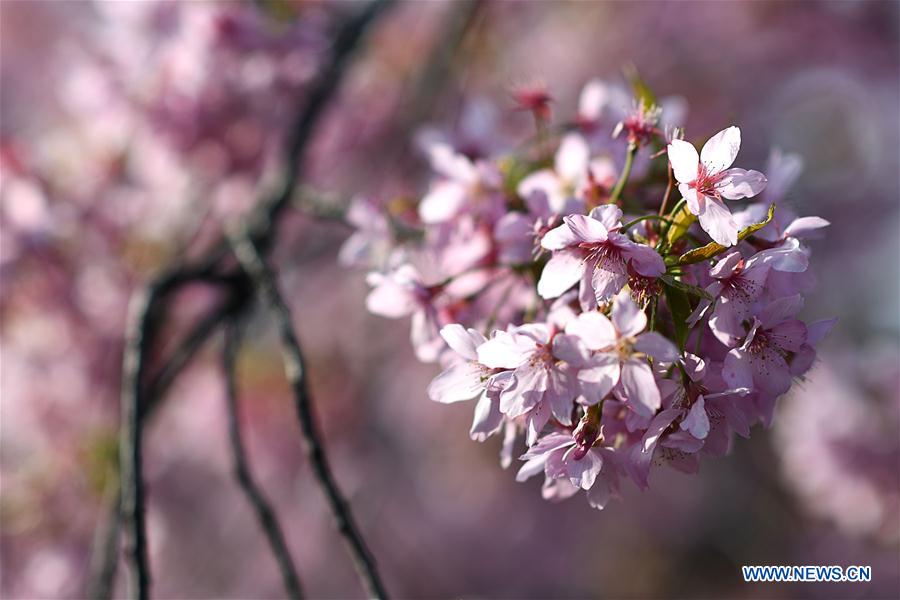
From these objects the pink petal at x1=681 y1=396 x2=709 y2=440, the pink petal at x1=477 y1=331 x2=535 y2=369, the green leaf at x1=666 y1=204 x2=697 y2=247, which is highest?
the green leaf at x1=666 y1=204 x2=697 y2=247

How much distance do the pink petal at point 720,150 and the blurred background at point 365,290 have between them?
14.6 inches

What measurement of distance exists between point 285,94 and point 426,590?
2939mm

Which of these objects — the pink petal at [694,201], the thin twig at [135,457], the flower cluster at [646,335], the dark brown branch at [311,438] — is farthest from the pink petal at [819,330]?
the thin twig at [135,457]

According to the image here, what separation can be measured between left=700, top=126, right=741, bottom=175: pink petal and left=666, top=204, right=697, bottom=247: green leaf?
0.05m

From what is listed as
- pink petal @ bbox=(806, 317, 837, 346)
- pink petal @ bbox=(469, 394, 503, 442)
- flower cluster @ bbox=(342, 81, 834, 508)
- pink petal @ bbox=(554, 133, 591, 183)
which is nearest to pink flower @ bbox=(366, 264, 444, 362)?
flower cluster @ bbox=(342, 81, 834, 508)

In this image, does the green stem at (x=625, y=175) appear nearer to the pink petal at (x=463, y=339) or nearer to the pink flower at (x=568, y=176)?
the pink flower at (x=568, y=176)

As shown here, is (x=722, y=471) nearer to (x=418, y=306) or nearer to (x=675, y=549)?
(x=675, y=549)

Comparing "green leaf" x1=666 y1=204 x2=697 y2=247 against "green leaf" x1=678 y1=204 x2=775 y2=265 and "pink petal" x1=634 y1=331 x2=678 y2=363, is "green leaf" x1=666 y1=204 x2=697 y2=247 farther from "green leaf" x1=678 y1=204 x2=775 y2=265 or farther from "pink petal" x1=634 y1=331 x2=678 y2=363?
"pink petal" x1=634 y1=331 x2=678 y2=363

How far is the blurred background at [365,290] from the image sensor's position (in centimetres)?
232

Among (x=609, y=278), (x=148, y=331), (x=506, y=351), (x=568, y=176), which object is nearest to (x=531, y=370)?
(x=506, y=351)

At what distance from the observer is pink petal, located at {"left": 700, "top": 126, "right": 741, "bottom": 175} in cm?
87

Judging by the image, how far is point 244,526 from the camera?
395cm

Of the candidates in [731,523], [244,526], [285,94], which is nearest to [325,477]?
[285,94]

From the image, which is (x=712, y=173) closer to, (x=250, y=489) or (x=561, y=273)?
(x=561, y=273)
